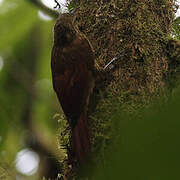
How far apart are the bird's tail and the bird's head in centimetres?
99

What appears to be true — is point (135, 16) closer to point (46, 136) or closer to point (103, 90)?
point (103, 90)

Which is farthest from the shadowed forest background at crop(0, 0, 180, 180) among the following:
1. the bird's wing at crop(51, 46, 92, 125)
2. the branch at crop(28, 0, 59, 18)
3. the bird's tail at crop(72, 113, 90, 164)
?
the bird's tail at crop(72, 113, 90, 164)

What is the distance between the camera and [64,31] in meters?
3.13

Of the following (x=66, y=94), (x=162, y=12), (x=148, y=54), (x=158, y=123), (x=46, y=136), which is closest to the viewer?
(x=158, y=123)

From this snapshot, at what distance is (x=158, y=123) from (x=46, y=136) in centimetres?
382

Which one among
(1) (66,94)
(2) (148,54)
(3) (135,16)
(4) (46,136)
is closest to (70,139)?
(1) (66,94)

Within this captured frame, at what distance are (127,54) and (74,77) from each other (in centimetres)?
47

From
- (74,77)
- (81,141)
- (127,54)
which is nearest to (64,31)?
(74,77)

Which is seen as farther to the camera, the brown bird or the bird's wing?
the bird's wing

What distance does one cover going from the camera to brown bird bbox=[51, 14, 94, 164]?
7.32 feet

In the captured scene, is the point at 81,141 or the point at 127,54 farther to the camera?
the point at 127,54

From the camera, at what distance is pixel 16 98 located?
4.32 meters

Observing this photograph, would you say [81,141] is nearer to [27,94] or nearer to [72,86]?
[72,86]

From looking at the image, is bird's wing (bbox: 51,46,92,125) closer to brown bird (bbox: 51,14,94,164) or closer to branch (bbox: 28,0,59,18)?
brown bird (bbox: 51,14,94,164)
